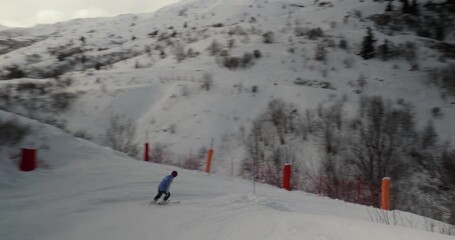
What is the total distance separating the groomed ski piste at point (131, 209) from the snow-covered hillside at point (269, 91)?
1301 cm

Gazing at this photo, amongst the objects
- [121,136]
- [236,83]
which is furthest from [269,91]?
[121,136]

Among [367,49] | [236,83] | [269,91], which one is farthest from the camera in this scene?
[367,49]

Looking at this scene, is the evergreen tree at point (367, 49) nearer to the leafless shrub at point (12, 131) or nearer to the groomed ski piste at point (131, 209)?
the groomed ski piste at point (131, 209)

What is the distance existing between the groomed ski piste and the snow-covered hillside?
13006mm

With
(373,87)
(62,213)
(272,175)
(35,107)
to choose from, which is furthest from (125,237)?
(373,87)

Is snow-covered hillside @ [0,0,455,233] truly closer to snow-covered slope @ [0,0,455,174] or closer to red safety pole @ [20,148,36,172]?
snow-covered slope @ [0,0,455,174]

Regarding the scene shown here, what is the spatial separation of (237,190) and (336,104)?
2564 centimetres

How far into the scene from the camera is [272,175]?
1023 inches

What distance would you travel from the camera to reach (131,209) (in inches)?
285

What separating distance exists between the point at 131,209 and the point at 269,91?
104 feet

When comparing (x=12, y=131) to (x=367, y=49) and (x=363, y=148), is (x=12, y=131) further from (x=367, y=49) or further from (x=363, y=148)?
(x=367, y=49)

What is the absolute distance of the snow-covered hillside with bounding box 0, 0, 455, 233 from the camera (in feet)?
98.5

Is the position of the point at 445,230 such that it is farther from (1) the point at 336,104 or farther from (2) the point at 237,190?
(1) the point at 336,104

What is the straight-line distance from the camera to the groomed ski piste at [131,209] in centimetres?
593
